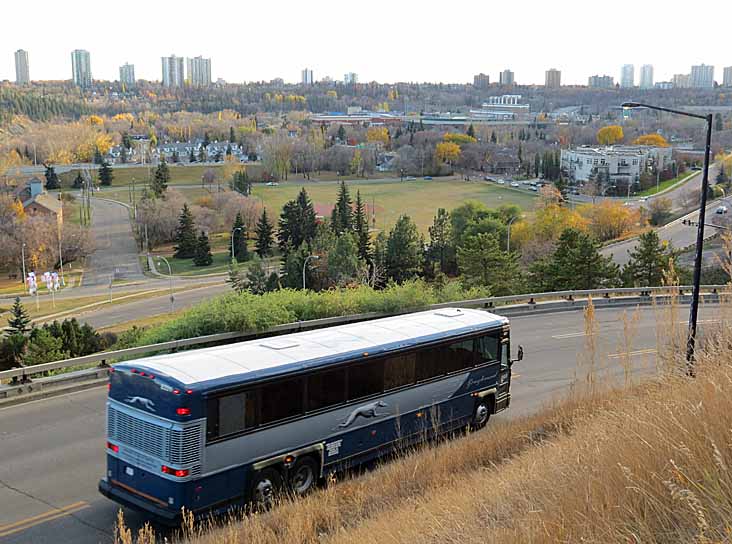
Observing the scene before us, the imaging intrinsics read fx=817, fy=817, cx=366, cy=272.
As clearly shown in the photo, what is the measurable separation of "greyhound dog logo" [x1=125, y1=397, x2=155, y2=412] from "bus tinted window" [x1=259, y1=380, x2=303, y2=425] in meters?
1.34

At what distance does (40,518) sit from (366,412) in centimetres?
444

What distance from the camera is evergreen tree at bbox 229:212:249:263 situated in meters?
81.1

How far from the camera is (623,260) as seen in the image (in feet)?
211

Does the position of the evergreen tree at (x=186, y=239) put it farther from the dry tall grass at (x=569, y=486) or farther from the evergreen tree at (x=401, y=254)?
the dry tall grass at (x=569, y=486)

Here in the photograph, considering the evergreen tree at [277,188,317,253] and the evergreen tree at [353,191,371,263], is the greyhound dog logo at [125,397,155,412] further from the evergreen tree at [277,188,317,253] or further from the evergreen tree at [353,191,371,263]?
the evergreen tree at [277,188,317,253]

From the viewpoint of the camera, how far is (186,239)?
83562 millimetres

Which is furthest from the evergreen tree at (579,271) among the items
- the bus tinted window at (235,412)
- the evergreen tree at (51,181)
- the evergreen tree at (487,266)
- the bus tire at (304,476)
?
the evergreen tree at (51,181)

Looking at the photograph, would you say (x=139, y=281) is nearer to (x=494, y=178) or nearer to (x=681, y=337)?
(x=681, y=337)

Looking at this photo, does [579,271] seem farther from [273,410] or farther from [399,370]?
[273,410]

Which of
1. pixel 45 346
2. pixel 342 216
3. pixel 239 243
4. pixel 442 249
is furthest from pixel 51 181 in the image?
pixel 45 346

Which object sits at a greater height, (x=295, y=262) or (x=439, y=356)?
(x=439, y=356)

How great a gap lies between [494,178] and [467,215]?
73.0 meters

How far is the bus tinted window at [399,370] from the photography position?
471 inches

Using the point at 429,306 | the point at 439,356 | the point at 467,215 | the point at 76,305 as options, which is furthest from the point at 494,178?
the point at 439,356
